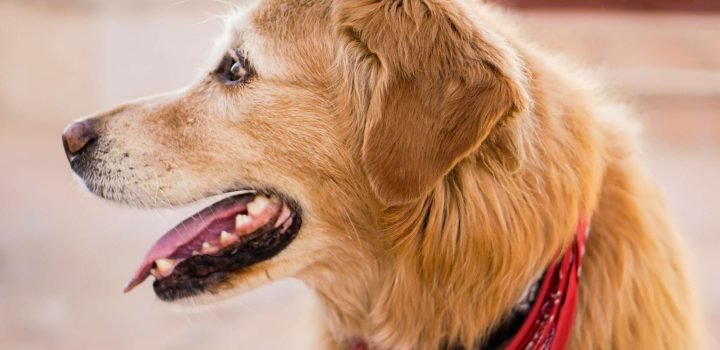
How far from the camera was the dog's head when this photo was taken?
236 centimetres

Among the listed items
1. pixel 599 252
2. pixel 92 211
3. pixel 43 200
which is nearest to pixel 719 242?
pixel 599 252

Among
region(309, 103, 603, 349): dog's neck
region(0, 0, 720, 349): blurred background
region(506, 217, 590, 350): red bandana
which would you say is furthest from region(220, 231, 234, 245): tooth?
region(506, 217, 590, 350): red bandana

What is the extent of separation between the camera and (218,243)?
8.84 feet

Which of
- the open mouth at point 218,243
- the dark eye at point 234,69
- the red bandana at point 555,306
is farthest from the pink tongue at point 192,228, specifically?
the red bandana at point 555,306

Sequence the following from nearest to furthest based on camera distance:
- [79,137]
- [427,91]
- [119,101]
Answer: [427,91], [79,137], [119,101]

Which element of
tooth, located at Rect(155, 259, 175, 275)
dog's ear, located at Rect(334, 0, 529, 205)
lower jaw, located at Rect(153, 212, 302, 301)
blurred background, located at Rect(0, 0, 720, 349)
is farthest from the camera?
blurred background, located at Rect(0, 0, 720, 349)

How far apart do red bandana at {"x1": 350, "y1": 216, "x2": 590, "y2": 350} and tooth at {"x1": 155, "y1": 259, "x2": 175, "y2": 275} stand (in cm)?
106

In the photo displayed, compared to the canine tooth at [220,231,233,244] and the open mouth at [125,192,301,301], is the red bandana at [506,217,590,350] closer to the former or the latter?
the open mouth at [125,192,301,301]

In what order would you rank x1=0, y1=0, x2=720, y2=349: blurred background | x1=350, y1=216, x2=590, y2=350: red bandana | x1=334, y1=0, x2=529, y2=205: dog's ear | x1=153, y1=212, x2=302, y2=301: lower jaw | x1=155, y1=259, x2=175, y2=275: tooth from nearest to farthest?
x1=334, y1=0, x2=529, y2=205: dog's ear
x1=350, y1=216, x2=590, y2=350: red bandana
x1=153, y1=212, x2=302, y2=301: lower jaw
x1=155, y1=259, x2=175, y2=275: tooth
x1=0, y1=0, x2=720, y2=349: blurred background

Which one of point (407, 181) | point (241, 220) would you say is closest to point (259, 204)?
point (241, 220)

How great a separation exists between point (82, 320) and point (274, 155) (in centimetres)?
296

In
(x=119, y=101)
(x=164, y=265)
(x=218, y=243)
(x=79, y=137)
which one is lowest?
(x=119, y=101)

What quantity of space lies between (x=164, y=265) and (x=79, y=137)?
1.58ft

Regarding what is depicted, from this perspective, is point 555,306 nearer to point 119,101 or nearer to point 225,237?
point 225,237
